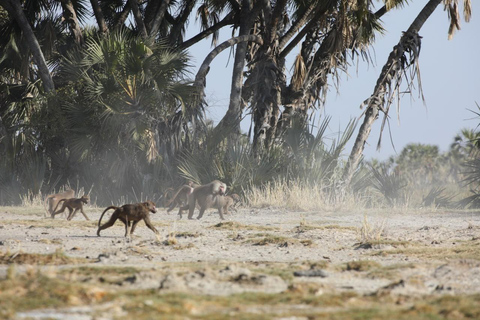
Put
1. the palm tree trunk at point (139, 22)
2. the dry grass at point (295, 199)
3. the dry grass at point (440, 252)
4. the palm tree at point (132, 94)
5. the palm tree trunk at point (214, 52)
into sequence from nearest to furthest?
the dry grass at point (440, 252) < the dry grass at point (295, 199) < the palm tree at point (132, 94) < the palm tree trunk at point (214, 52) < the palm tree trunk at point (139, 22)

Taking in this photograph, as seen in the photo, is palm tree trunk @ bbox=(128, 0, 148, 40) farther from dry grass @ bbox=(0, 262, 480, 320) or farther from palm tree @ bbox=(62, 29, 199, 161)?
dry grass @ bbox=(0, 262, 480, 320)

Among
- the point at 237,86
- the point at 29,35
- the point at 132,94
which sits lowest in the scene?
the point at 132,94

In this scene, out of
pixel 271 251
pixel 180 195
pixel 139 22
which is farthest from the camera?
pixel 139 22

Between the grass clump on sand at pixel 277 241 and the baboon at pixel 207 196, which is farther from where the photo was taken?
the baboon at pixel 207 196

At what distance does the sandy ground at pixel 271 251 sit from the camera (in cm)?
550

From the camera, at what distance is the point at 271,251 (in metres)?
8.32

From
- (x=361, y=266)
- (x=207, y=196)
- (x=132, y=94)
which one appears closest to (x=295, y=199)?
(x=207, y=196)

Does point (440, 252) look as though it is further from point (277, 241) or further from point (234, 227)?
point (234, 227)

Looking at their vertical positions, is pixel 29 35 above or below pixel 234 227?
above

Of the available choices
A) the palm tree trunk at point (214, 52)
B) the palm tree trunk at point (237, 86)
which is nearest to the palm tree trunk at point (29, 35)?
the palm tree trunk at point (214, 52)

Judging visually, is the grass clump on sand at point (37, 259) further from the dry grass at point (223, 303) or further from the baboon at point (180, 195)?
the baboon at point (180, 195)

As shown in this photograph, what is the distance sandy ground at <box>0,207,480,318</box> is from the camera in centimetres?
550

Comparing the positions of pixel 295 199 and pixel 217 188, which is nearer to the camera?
pixel 217 188

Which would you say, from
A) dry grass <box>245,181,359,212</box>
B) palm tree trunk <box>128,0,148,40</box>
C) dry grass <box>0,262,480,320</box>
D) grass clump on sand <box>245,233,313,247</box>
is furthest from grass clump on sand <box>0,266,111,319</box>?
palm tree trunk <box>128,0,148,40</box>
